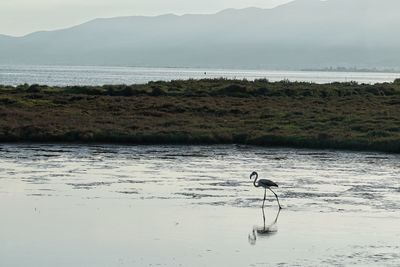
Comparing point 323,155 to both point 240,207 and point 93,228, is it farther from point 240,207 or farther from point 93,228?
point 93,228

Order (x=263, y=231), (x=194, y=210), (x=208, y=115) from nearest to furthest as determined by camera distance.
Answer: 1. (x=263, y=231)
2. (x=194, y=210)
3. (x=208, y=115)

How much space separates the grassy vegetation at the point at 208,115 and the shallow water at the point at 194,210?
16.1 feet

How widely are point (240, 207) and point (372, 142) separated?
16.4 meters

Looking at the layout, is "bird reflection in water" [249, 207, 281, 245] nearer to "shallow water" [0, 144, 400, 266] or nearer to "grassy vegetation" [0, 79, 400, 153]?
"shallow water" [0, 144, 400, 266]

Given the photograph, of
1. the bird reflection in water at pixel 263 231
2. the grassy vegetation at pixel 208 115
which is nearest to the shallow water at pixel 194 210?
the bird reflection in water at pixel 263 231

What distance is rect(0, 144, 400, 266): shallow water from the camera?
723 inches

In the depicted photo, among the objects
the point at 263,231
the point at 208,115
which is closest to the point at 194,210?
the point at 263,231

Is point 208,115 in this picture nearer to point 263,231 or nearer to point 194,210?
point 194,210

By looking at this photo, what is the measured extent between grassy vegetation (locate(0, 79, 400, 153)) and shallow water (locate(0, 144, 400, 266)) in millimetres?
4920

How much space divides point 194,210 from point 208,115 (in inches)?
1081

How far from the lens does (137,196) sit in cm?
2548

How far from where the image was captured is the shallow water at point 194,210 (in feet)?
60.3

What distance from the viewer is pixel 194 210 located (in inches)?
915

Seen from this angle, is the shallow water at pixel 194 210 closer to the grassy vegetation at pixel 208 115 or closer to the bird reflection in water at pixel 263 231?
the bird reflection in water at pixel 263 231
